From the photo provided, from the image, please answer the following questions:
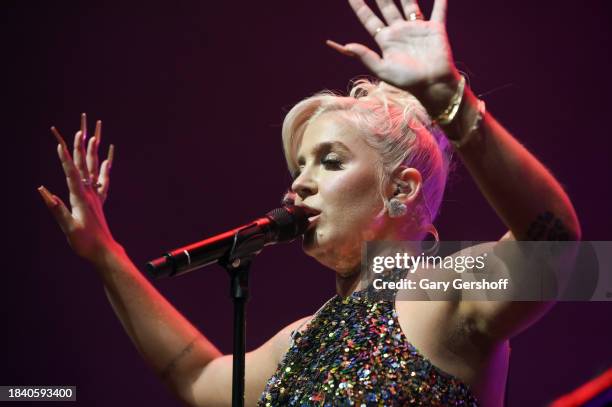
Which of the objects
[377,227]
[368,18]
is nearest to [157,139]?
[377,227]

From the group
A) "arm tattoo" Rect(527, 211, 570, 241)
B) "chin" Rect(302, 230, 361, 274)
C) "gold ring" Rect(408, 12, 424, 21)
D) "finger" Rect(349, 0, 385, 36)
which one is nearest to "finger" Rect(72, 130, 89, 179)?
"chin" Rect(302, 230, 361, 274)

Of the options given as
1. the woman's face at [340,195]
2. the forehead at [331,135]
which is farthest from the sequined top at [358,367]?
the forehead at [331,135]

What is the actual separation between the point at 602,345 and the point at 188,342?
0.99 m

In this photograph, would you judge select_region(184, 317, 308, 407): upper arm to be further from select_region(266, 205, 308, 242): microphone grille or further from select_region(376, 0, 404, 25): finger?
select_region(376, 0, 404, 25): finger

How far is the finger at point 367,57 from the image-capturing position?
1.29m

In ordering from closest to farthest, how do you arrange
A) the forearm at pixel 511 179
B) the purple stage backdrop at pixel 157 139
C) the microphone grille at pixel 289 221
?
1. the forearm at pixel 511 179
2. the microphone grille at pixel 289 221
3. the purple stage backdrop at pixel 157 139

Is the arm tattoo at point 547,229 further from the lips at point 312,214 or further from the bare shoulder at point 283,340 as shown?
the bare shoulder at point 283,340

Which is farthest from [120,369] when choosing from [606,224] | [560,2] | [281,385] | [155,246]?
[560,2]

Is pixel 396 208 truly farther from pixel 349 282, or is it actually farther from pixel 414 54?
pixel 414 54

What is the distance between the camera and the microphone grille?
1.67 meters

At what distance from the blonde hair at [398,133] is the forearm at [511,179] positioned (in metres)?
0.59

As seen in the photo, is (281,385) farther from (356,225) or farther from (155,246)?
(155,246)

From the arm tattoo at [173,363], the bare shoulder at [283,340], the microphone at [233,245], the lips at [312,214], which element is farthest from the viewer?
the arm tattoo at [173,363]

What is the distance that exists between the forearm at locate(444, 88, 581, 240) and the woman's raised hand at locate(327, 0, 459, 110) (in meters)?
0.05
